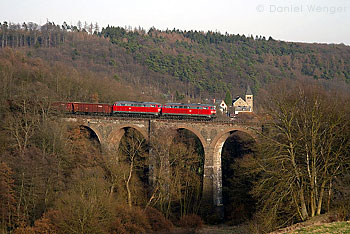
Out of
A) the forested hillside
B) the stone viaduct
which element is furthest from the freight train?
the forested hillside

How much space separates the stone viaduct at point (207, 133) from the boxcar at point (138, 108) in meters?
3.19

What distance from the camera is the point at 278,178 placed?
969 inches

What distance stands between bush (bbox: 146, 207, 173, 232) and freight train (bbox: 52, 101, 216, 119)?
14.4 m

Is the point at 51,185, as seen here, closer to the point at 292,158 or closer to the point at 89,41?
the point at 292,158

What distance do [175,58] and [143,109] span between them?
7386cm

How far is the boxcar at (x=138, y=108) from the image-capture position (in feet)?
156

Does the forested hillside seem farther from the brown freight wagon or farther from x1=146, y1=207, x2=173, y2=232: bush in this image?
x1=146, y1=207, x2=173, y2=232: bush

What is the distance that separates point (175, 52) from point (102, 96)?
76054 mm

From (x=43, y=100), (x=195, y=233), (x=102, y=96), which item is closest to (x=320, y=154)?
(x=195, y=233)

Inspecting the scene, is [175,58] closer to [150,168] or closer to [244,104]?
[244,104]

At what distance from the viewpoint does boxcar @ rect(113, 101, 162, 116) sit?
47.5 metres

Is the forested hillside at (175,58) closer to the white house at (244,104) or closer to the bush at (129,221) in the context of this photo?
the white house at (244,104)

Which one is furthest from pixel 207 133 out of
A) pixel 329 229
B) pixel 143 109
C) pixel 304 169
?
pixel 329 229

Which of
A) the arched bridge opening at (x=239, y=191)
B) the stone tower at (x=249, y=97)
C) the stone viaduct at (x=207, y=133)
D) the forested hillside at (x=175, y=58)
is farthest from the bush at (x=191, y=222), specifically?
the stone tower at (x=249, y=97)
